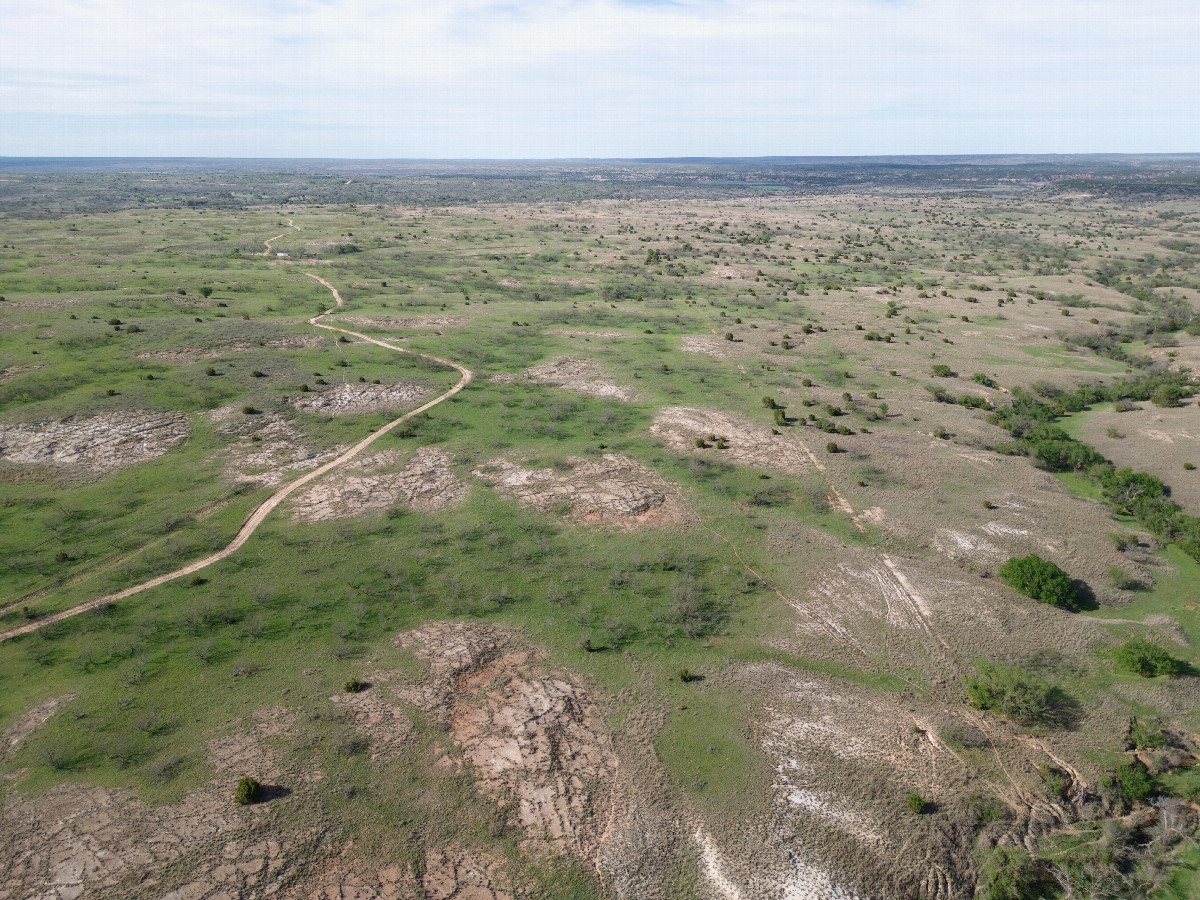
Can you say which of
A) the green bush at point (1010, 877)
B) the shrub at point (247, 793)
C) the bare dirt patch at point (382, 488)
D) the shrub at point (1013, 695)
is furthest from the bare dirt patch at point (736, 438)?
the shrub at point (247, 793)

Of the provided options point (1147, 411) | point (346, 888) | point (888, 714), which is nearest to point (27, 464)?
point (346, 888)

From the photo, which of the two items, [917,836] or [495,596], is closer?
[917,836]

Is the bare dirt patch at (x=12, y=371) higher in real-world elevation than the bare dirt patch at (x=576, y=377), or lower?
higher

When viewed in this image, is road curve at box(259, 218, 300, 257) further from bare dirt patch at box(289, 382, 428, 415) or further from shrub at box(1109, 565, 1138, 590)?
shrub at box(1109, 565, 1138, 590)

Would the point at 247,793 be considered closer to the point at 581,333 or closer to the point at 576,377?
the point at 576,377

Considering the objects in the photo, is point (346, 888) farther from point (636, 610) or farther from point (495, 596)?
point (636, 610)

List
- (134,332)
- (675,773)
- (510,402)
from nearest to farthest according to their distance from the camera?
(675,773) < (510,402) < (134,332)

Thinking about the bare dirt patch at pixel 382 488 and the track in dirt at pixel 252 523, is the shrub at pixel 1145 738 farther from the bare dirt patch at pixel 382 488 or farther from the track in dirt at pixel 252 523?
the track in dirt at pixel 252 523
